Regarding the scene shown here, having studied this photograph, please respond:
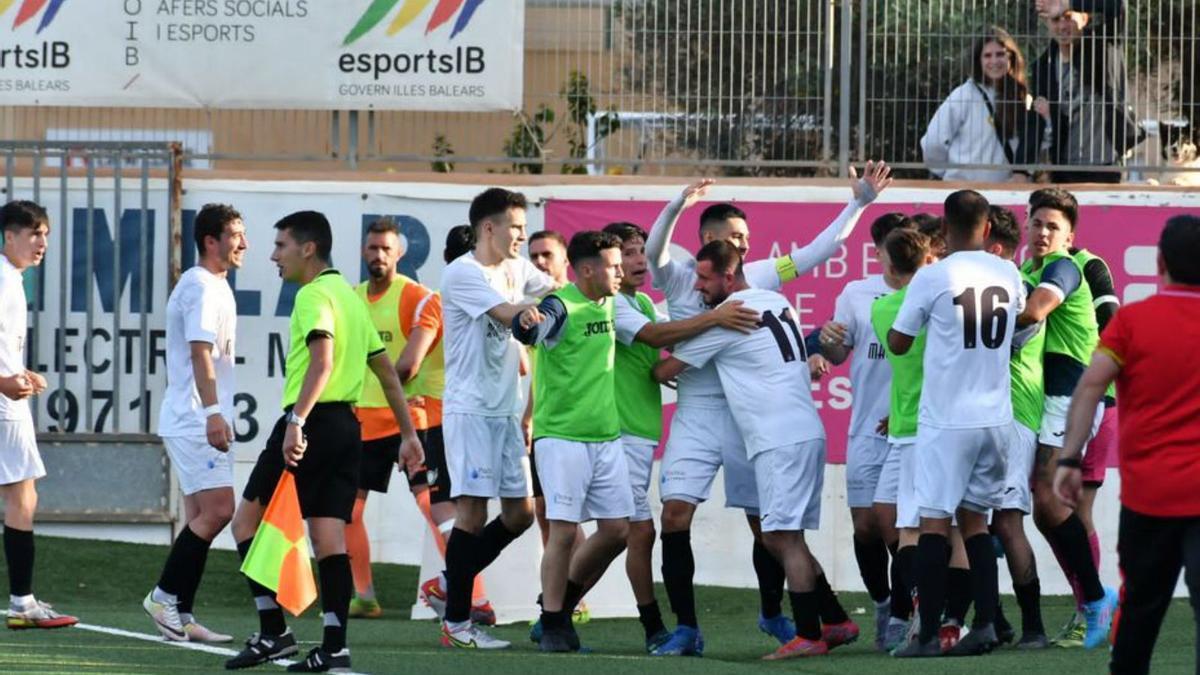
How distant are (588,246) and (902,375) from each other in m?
1.49

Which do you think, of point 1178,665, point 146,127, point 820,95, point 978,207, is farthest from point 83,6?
point 1178,665

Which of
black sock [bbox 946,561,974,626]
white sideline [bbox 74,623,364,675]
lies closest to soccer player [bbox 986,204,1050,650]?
black sock [bbox 946,561,974,626]

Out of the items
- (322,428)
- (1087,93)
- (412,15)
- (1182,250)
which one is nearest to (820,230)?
(1087,93)

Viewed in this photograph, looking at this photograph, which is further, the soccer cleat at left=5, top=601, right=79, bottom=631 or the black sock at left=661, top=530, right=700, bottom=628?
the soccer cleat at left=5, top=601, right=79, bottom=631

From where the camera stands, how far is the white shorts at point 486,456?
9398 millimetres

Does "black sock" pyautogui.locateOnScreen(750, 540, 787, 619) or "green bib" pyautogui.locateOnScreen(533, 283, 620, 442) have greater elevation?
"green bib" pyautogui.locateOnScreen(533, 283, 620, 442)

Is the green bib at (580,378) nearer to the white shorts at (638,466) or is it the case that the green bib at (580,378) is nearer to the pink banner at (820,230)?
the white shorts at (638,466)

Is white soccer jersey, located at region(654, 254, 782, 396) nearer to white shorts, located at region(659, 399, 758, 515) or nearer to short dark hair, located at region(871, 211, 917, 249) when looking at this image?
white shorts, located at region(659, 399, 758, 515)

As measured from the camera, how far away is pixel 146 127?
13.6 meters

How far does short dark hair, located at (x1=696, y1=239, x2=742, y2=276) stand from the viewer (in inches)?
364

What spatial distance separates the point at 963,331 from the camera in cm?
868

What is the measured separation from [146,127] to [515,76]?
245cm

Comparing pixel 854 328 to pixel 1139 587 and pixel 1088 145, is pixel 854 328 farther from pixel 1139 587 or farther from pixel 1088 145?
pixel 1088 145

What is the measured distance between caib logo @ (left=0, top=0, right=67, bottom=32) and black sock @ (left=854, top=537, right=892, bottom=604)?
22.3ft
